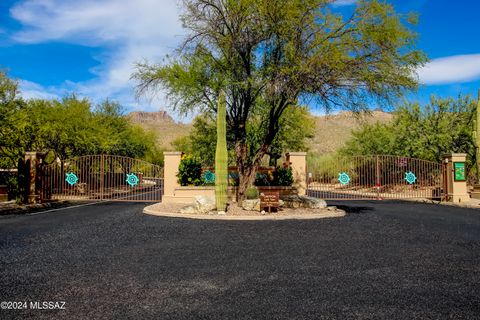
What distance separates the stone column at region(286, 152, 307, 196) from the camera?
20.0m

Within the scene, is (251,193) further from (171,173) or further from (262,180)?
(171,173)

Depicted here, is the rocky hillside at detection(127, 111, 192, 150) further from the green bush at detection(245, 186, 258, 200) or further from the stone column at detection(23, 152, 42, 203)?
the green bush at detection(245, 186, 258, 200)

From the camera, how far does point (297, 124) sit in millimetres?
31672

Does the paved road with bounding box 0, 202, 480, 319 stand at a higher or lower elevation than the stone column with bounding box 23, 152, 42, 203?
lower

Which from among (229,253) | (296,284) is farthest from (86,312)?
(229,253)

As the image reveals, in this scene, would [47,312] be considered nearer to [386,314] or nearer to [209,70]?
[386,314]

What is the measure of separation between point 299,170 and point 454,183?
8601 millimetres

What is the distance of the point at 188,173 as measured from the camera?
1864 cm

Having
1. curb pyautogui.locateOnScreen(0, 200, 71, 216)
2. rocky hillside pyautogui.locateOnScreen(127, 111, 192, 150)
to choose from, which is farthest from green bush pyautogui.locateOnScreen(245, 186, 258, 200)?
rocky hillside pyautogui.locateOnScreen(127, 111, 192, 150)

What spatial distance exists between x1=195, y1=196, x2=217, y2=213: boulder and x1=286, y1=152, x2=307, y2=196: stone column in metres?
6.70

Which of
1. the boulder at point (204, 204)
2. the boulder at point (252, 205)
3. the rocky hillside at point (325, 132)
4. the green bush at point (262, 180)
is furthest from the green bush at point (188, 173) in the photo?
the rocky hillside at point (325, 132)

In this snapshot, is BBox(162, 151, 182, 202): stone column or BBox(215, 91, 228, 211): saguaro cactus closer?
BBox(215, 91, 228, 211): saguaro cactus

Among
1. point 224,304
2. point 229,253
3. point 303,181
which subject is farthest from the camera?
point 303,181

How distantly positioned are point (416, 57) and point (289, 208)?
26.1ft
